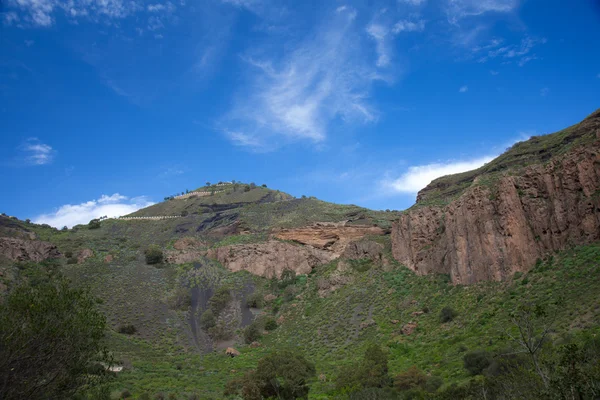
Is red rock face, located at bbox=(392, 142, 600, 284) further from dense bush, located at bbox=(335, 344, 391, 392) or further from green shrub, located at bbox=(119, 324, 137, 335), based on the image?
green shrub, located at bbox=(119, 324, 137, 335)

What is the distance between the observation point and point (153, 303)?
58.7 metres

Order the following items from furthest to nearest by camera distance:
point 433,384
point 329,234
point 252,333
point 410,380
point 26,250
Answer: point 329,234
point 26,250
point 252,333
point 410,380
point 433,384

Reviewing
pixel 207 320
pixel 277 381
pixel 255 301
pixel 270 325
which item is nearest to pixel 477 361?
pixel 277 381

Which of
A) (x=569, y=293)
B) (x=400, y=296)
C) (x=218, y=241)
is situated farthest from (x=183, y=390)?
(x=218, y=241)

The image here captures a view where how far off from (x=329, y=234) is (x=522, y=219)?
1526 inches

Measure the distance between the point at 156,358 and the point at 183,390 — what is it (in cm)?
1145

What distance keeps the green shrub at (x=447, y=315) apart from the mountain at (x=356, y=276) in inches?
4.4

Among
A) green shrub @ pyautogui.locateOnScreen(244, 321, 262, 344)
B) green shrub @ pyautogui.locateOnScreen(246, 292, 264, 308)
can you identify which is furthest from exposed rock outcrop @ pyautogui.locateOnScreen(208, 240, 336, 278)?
green shrub @ pyautogui.locateOnScreen(244, 321, 262, 344)

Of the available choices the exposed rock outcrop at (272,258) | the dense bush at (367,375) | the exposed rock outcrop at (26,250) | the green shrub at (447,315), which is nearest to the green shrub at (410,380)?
the dense bush at (367,375)

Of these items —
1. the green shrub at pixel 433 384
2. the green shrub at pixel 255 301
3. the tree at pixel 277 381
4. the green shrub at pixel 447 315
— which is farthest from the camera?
the green shrub at pixel 255 301

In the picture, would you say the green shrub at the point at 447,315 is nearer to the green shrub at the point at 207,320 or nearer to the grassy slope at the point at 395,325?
the grassy slope at the point at 395,325

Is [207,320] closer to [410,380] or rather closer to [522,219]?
[410,380]

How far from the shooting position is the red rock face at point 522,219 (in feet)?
108

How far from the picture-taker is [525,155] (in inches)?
2120
